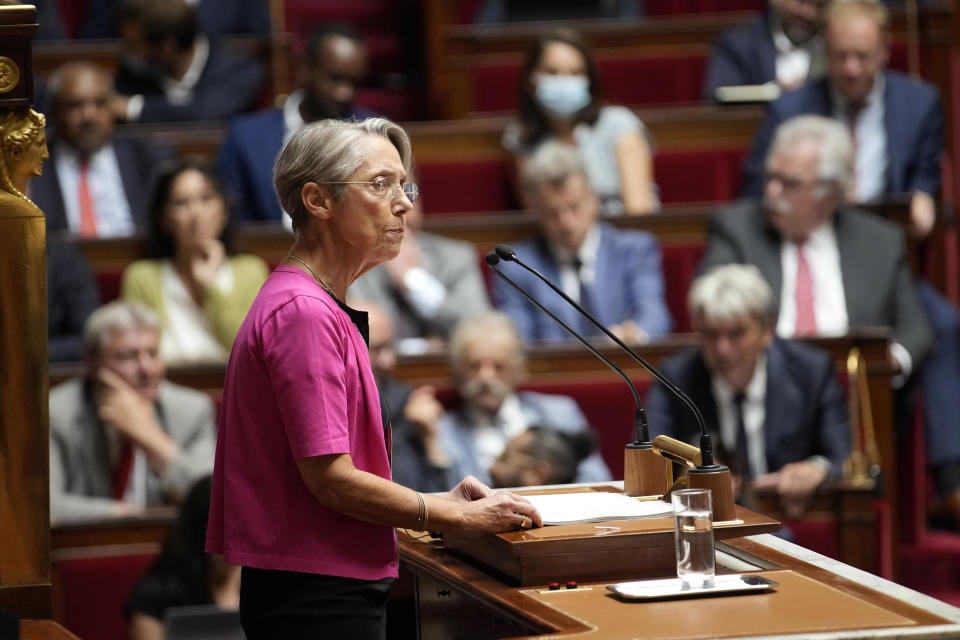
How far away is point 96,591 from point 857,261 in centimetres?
153

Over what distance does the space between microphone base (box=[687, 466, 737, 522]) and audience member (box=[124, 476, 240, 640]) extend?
973 mm

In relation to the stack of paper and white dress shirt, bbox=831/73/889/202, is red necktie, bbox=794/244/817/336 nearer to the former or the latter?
white dress shirt, bbox=831/73/889/202

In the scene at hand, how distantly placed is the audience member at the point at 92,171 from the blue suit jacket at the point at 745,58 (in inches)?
52.6

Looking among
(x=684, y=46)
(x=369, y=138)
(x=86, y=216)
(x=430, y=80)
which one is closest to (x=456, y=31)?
(x=430, y=80)

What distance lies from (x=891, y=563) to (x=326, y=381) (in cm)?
157

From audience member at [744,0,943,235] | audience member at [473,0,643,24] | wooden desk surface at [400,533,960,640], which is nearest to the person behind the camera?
wooden desk surface at [400,533,960,640]

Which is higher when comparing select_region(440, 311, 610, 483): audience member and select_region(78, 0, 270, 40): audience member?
select_region(78, 0, 270, 40): audience member

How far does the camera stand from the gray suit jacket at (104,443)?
2543 millimetres

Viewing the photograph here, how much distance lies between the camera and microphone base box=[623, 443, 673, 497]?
148 centimetres

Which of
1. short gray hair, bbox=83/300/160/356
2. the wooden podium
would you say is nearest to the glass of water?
the wooden podium

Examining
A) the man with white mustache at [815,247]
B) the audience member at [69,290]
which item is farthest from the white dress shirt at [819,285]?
the audience member at [69,290]

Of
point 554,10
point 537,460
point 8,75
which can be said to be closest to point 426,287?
point 537,460

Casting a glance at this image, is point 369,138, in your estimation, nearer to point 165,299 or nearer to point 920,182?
point 165,299

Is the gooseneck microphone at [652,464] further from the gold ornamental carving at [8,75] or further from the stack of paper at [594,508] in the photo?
the gold ornamental carving at [8,75]
